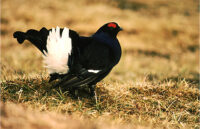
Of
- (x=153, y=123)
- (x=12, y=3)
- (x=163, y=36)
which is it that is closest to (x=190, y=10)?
(x=163, y=36)

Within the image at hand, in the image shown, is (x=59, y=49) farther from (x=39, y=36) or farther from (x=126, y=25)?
(x=126, y=25)

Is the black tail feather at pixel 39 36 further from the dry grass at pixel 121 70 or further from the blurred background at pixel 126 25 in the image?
the blurred background at pixel 126 25

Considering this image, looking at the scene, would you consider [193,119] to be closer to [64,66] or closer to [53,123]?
[64,66]

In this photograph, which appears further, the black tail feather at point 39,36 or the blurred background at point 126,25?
the blurred background at point 126,25

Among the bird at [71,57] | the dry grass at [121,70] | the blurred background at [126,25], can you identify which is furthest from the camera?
the blurred background at [126,25]

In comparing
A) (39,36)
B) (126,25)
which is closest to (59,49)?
(39,36)

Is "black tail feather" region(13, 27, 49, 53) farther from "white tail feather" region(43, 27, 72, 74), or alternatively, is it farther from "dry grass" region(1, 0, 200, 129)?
"dry grass" region(1, 0, 200, 129)

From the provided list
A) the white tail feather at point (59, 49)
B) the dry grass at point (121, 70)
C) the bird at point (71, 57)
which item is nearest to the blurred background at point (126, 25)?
the dry grass at point (121, 70)

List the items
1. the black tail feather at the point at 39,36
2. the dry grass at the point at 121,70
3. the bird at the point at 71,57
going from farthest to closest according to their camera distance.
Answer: the black tail feather at the point at 39,36 < the bird at the point at 71,57 < the dry grass at the point at 121,70
